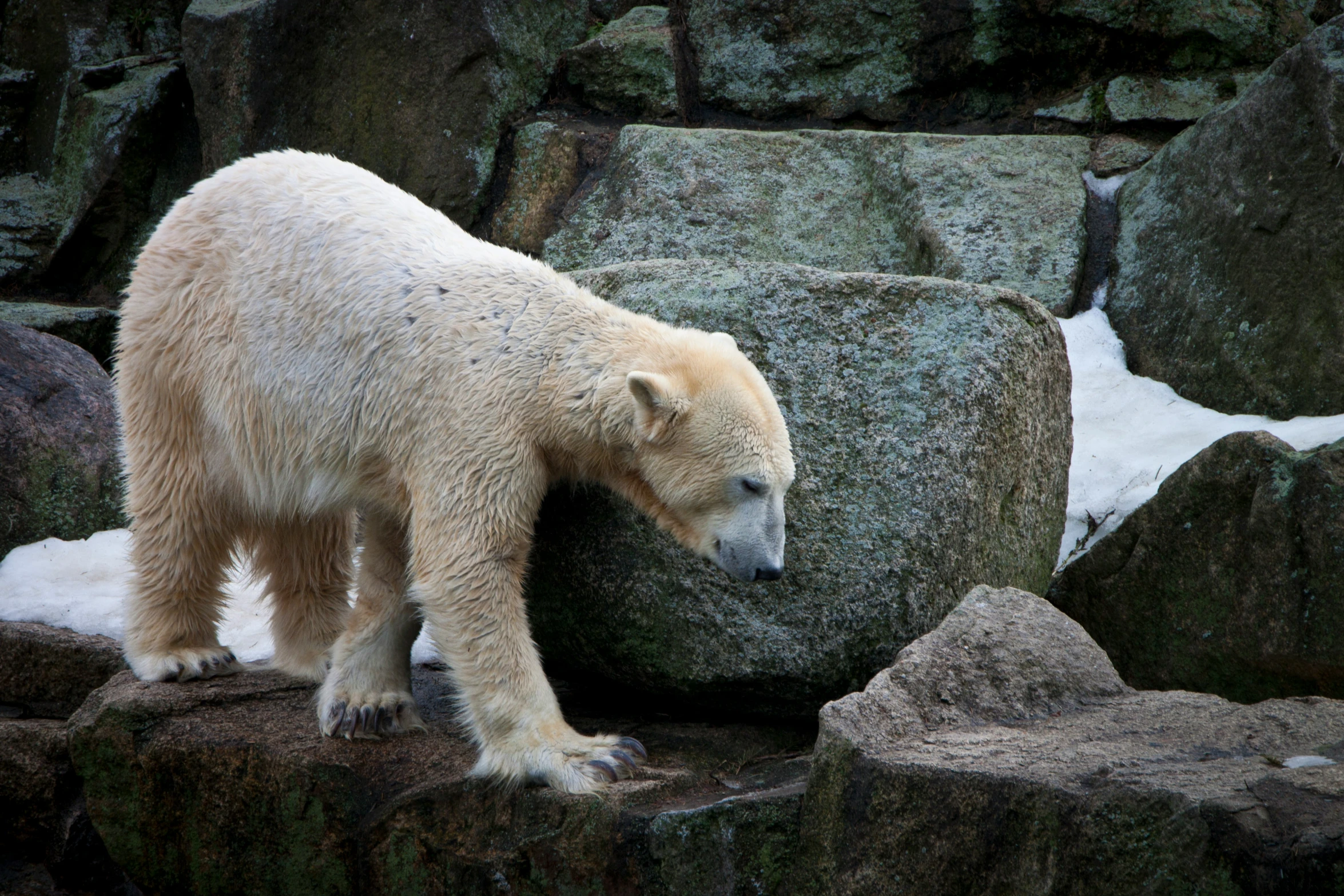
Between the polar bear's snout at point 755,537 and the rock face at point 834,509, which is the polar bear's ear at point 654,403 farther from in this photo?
the rock face at point 834,509

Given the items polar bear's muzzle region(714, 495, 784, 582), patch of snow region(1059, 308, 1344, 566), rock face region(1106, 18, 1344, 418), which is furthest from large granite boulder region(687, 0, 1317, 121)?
polar bear's muzzle region(714, 495, 784, 582)

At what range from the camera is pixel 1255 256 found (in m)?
6.01

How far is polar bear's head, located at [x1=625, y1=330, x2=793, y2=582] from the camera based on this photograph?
3484 millimetres

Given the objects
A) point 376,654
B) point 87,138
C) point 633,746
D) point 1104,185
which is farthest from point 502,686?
point 87,138

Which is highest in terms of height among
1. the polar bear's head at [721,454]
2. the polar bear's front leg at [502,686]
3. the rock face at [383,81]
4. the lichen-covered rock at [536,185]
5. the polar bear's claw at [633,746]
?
the rock face at [383,81]

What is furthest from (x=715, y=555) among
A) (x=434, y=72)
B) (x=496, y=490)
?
(x=434, y=72)

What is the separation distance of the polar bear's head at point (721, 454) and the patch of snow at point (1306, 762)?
1452 mm

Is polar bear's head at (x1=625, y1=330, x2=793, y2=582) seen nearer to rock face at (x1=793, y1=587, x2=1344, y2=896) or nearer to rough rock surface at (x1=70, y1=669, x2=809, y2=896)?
rock face at (x1=793, y1=587, x2=1344, y2=896)

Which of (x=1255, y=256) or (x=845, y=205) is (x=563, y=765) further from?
(x=845, y=205)

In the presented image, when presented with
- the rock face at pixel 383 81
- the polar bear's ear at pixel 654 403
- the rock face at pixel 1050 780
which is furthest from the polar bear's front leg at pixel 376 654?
the rock face at pixel 383 81

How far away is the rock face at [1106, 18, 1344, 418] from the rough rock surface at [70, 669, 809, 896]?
3.55 m

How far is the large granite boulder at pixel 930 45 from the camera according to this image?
7641 mm

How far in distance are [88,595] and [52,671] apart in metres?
0.53

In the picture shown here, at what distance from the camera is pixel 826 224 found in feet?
24.9
